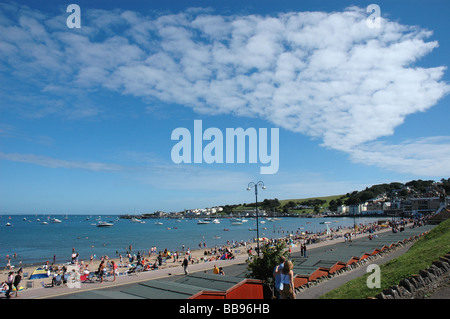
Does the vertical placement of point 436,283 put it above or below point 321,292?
above

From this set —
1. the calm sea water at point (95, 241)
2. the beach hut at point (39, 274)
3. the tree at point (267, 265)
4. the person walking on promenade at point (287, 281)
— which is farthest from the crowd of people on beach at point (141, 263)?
the calm sea water at point (95, 241)

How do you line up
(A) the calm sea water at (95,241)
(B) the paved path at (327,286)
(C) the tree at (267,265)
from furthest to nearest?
(A) the calm sea water at (95,241) < (B) the paved path at (327,286) < (C) the tree at (267,265)

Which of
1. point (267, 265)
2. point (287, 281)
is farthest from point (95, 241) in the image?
point (287, 281)

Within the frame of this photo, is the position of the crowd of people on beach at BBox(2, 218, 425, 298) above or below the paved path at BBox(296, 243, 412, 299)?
below

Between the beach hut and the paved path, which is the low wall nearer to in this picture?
the paved path

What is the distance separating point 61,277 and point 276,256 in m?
16.2

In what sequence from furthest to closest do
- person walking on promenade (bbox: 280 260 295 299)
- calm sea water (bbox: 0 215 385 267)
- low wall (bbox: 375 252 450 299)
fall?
calm sea water (bbox: 0 215 385 267), low wall (bbox: 375 252 450 299), person walking on promenade (bbox: 280 260 295 299)

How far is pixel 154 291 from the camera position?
866 centimetres

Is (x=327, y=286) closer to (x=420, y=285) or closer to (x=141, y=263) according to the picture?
(x=420, y=285)

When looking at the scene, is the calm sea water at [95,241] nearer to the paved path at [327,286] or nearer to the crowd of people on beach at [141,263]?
the crowd of people on beach at [141,263]

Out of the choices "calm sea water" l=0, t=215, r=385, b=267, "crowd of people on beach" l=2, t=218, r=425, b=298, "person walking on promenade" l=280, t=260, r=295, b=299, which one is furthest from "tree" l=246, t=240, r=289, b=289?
"calm sea water" l=0, t=215, r=385, b=267

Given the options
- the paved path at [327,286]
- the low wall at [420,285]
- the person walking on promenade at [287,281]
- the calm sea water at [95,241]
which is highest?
the person walking on promenade at [287,281]
